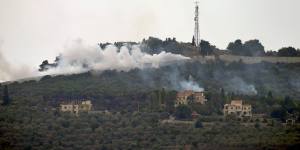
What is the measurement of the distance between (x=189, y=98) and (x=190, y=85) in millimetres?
10315

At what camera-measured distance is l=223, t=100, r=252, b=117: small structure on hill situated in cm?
15262

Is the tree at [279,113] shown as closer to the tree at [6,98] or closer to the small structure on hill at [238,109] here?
the small structure on hill at [238,109]

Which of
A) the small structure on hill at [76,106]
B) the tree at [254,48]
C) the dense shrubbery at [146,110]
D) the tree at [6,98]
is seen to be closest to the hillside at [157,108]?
the dense shrubbery at [146,110]

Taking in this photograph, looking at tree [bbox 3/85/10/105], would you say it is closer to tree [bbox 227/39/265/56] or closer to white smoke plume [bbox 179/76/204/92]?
white smoke plume [bbox 179/76/204/92]

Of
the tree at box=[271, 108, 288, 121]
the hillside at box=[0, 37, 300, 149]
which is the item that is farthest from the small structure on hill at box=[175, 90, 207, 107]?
the tree at box=[271, 108, 288, 121]

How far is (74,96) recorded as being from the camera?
158m

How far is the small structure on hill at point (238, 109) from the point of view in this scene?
153 m

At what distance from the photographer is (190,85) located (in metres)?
167

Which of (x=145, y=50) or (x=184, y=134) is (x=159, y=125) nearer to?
(x=184, y=134)

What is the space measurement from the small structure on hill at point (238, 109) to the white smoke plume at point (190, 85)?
9.31m

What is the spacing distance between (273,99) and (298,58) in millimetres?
22229

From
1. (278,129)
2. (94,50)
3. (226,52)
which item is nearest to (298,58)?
(226,52)

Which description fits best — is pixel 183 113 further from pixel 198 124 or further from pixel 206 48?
pixel 206 48

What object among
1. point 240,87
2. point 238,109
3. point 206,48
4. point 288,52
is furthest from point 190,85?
point 288,52
